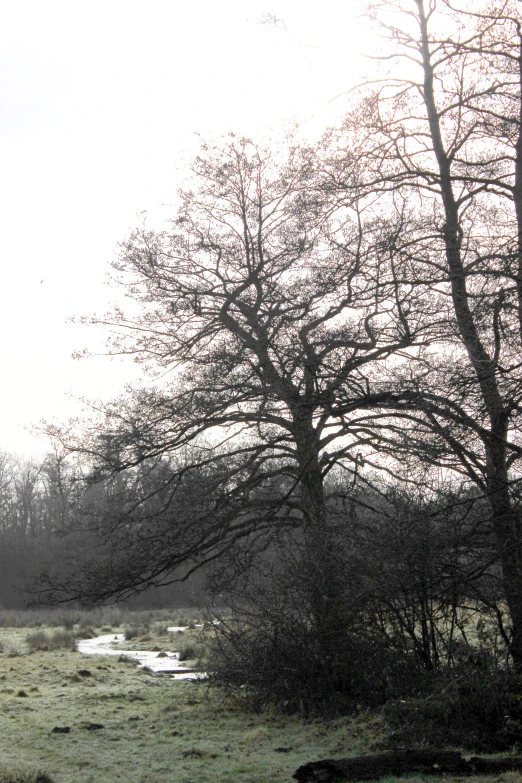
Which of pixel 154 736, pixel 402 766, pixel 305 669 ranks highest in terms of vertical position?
pixel 305 669

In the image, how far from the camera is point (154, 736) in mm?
9828

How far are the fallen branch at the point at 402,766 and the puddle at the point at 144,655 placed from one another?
22.1 feet

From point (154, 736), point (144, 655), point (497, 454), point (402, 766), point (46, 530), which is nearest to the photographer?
point (402, 766)

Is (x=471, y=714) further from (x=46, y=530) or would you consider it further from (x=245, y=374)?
(x=46, y=530)

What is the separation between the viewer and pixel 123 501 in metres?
12.0

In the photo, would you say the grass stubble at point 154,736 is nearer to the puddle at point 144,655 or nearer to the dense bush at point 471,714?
the dense bush at point 471,714

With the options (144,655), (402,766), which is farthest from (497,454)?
(144,655)

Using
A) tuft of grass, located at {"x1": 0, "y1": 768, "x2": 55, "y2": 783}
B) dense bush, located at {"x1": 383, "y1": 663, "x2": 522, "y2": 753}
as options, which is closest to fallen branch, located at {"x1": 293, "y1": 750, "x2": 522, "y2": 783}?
dense bush, located at {"x1": 383, "y1": 663, "x2": 522, "y2": 753}

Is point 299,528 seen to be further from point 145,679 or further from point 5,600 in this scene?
point 5,600

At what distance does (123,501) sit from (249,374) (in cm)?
286

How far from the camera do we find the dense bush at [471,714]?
24.6ft

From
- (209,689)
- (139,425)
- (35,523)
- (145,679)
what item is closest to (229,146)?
(139,425)

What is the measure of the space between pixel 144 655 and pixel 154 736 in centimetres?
1190

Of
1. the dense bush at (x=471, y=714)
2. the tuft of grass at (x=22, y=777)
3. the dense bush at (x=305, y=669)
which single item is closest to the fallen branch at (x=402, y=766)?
the dense bush at (x=471, y=714)
